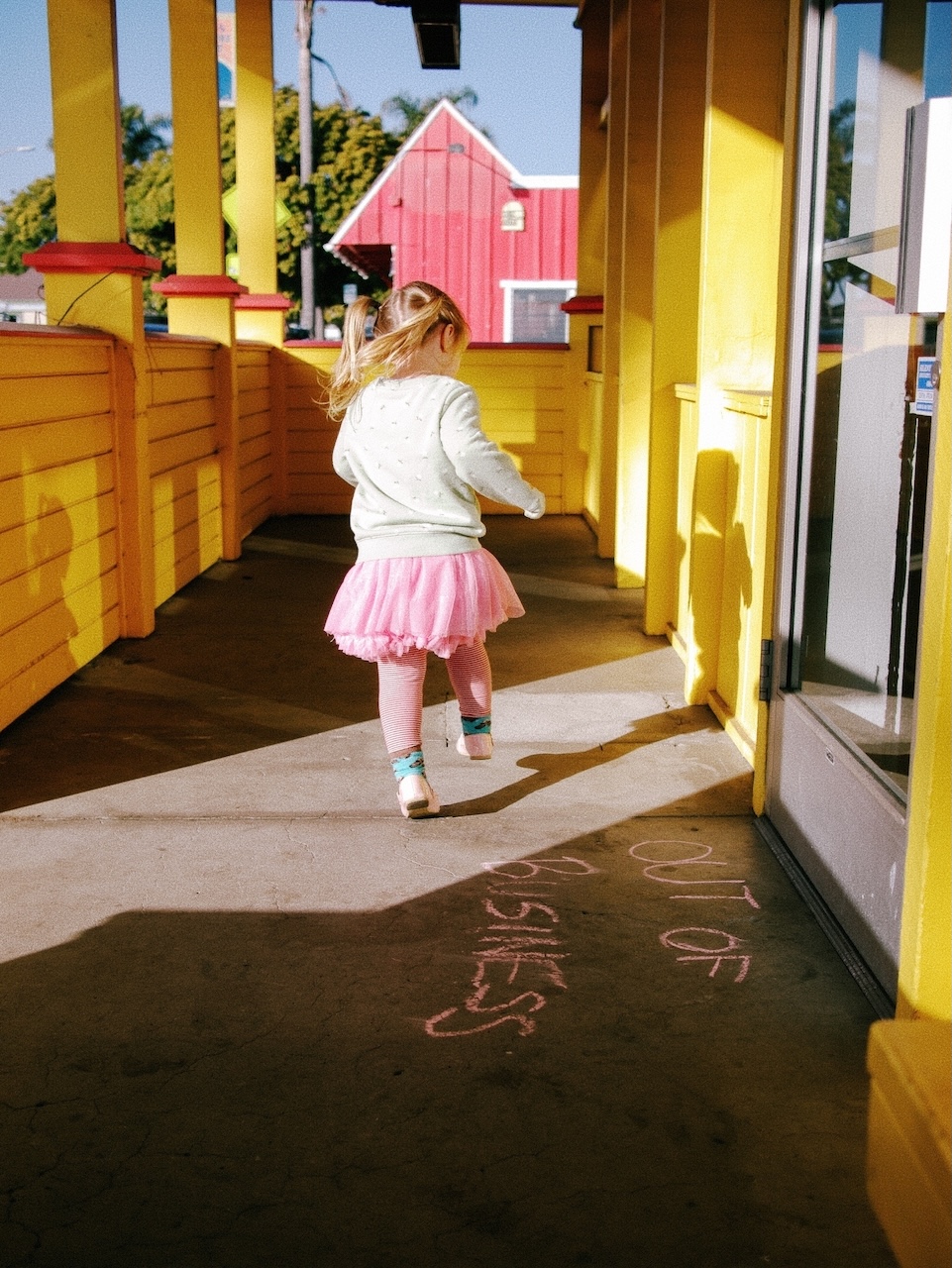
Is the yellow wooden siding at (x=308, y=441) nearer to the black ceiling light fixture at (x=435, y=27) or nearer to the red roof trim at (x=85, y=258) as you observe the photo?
the black ceiling light fixture at (x=435, y=27)

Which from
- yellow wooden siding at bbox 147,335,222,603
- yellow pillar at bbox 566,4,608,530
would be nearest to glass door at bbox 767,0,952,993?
yellow wooden siding at bbox 147,335,222,603

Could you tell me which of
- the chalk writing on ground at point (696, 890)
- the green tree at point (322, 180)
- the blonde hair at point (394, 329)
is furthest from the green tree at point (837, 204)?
the green tree at point (322, 180)

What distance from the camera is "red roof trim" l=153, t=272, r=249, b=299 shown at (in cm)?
→ 862

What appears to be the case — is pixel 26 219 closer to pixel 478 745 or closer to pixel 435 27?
pixel 435 27

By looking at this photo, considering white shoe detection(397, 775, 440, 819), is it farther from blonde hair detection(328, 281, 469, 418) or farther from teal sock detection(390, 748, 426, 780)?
blonde hair detection(328, 281, 469, 418)

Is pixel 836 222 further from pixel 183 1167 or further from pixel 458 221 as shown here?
pixel 458 221

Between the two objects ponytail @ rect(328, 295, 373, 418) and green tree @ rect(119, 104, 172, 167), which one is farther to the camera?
green tree @ rect(119, 104, 172, 167)

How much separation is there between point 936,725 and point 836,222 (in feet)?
6.11

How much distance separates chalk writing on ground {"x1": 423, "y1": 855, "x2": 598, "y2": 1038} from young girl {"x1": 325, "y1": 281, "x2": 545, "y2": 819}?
53 centimetres

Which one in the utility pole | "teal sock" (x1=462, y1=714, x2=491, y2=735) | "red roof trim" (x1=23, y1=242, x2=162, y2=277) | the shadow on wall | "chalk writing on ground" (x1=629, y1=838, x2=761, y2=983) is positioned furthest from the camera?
the utility pole

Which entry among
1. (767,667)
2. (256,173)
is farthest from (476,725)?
(256,173)

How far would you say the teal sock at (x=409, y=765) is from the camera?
3.93 m

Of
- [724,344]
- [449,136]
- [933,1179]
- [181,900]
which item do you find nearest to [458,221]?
[449,136]

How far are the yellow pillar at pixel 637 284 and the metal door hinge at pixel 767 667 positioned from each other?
11.0 feet
